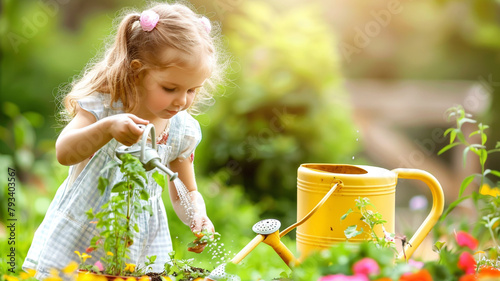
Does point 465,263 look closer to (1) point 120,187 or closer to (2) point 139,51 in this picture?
(1) point 120,187

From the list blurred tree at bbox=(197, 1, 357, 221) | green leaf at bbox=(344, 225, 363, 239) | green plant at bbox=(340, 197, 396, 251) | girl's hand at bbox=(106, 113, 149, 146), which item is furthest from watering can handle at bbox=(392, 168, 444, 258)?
blurred tree at bbox=(197, 1, 357, 221)

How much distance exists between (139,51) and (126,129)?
0.44 meters

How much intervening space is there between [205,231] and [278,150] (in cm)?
159

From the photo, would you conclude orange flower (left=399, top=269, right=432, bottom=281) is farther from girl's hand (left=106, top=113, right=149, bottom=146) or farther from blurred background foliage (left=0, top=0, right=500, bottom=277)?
blurred background foliage (left=0, top=0, right=500, bottom=277)

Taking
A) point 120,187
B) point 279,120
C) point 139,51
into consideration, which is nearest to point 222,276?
point 120,187

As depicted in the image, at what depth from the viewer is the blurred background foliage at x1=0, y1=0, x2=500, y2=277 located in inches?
129

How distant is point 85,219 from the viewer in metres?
1.82

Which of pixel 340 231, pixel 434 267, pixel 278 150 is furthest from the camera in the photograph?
pixel 278 150

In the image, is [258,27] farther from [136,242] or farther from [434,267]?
[434,267]

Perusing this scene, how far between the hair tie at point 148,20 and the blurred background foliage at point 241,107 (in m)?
1.24

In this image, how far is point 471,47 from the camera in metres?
5.33

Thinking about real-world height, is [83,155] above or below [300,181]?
above

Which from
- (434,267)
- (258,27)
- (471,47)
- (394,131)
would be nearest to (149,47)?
(434,267)

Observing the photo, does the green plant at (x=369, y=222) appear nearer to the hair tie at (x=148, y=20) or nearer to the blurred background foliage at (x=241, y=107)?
the hair tie at (x=148, y=20)
